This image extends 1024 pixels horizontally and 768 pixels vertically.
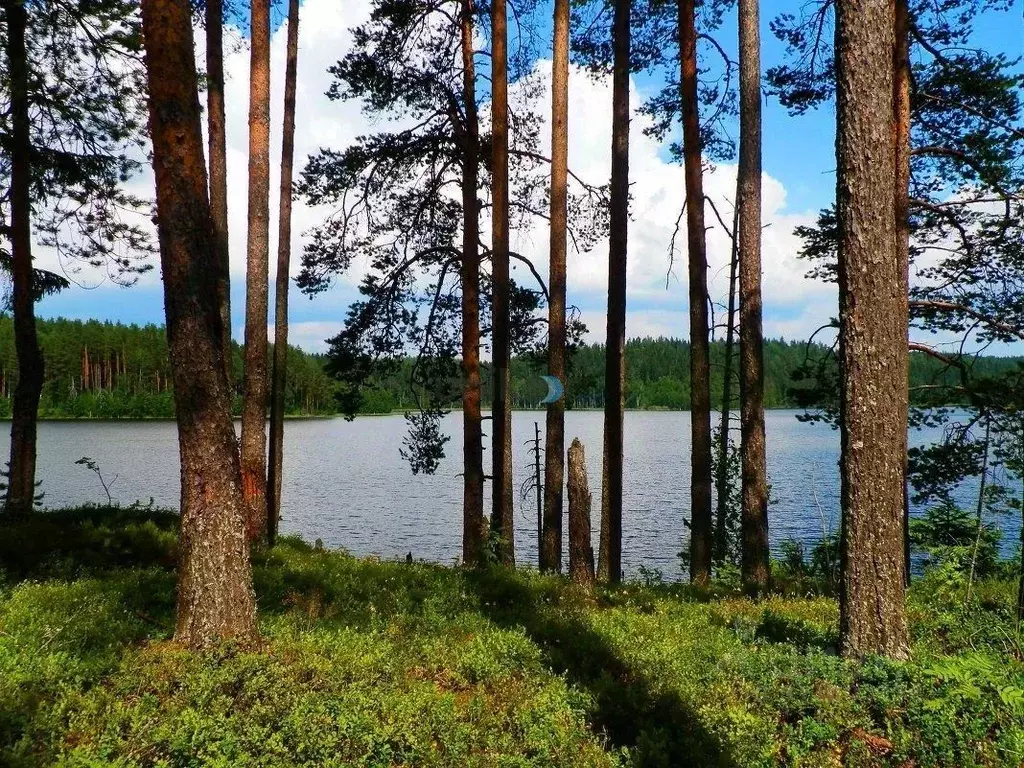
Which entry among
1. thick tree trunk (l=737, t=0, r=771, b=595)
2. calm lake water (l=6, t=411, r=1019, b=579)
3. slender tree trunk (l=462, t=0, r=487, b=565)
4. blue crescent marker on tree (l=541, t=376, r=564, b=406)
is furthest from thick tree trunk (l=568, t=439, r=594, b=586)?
calm lake water (l=6, t=411, r=1019, b=579)

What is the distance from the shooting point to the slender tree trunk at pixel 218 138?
32.7 feet

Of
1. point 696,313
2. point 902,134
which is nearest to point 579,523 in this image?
point 696,313

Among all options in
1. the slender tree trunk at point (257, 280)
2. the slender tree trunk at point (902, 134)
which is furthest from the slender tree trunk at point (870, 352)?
the slender tree trunk at point (257, 280)

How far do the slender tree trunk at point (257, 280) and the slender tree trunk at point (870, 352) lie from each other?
8.13m

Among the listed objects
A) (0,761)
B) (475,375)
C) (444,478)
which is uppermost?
(475,375)

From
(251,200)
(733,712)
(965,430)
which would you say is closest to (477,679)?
(733,712)

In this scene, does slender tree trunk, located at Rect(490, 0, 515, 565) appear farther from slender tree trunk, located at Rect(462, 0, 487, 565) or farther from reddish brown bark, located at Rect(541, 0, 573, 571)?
reddish brown bark, located at Rect(541, 0, 573, 571)

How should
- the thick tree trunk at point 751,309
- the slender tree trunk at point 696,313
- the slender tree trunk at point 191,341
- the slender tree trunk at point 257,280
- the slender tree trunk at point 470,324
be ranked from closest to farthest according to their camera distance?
the slender tree trunk at point 191,341, the thick tree trunk at point 751,309, the slender tree trunk at point 257,280, the slender tree trunk at point 696,313, the slender tree trunk at point 470,324

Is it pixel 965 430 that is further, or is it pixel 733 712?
pixel 965 430

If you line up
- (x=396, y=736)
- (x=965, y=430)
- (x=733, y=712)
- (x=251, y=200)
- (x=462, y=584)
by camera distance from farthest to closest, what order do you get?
(x=965, y=430) < (x=251, y=200) < (x=462, y=584) < (x=733, y=712) < (x=396, y=736)

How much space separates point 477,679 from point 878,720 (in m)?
2.97

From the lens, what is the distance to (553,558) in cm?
1180

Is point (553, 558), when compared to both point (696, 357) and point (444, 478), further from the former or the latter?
point (444, 478)

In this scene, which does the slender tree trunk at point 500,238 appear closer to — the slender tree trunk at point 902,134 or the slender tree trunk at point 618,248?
the slender tree trunk at point 618,248
